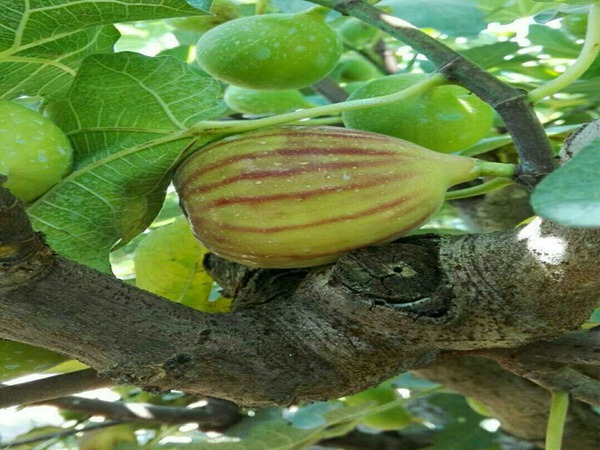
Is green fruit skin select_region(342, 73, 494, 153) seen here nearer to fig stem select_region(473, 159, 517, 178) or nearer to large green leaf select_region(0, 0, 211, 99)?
fig stem select_region(473, 159, 517, 178)

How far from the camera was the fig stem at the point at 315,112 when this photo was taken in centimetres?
67

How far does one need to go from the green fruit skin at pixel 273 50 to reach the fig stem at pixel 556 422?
0.39 m

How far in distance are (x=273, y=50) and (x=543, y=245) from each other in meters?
0.33

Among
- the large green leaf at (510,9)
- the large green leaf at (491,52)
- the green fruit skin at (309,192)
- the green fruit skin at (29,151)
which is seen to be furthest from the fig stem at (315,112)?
the large green leaf at (491,52)

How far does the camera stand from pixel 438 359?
0.81 meters

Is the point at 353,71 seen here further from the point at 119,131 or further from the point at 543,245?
the point at 543,245

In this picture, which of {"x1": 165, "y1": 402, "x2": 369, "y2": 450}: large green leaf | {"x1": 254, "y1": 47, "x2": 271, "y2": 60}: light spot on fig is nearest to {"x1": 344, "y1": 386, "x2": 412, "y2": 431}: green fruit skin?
{"x1": 165, "y1": 402, "x2": 369, "y2": 450}: large green leaf

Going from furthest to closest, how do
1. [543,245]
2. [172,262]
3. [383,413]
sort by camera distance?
[383,413] → [172,262] → [543,245]

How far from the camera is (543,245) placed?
57cm

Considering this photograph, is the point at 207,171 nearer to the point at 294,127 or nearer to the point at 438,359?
the point at 294,127

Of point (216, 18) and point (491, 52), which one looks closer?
point (216, 18)

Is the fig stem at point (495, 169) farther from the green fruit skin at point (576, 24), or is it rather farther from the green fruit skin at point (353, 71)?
the green fruit skin at point (353, 71)

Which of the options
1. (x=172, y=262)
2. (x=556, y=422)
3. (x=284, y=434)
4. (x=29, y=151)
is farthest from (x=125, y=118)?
(x=284, y=434)

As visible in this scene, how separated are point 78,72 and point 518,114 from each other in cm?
36
